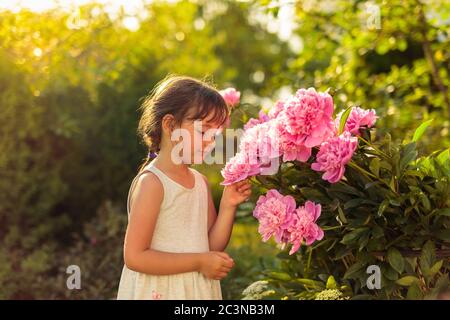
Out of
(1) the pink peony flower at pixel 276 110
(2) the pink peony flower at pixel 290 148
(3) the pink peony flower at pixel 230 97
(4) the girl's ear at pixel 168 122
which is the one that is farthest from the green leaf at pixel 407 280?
(3) the pink peony flower at pixel 230 97

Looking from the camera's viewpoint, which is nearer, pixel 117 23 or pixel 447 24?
pixel 447 24

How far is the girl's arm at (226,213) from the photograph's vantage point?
114 inches

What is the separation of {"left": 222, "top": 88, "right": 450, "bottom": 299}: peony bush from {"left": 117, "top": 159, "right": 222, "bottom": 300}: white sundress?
22 cm

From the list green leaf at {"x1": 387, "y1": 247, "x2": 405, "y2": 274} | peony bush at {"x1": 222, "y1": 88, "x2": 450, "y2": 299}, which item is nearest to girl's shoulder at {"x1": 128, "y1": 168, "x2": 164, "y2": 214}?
peony bush at {"x1": 222, "y1": 88, "x2": 450, "y2": 299}

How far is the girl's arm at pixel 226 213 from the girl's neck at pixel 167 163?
0.67 feet

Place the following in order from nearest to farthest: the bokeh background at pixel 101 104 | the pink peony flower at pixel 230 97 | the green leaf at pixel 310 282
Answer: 1. the green leaf at pixel 310 282
2. the pink peony flower at pixel 230 97
3. the bokeh background at pixel 101 104

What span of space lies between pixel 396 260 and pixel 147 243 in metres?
0.99

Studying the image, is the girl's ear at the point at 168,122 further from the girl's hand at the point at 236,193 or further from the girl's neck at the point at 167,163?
the girl's hand at the point at 236,193

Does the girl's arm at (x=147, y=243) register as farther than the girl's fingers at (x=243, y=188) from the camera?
No

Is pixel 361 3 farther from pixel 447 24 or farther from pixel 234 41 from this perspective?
pixel 234 41

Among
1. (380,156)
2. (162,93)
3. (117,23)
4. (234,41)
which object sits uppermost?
(234,41)

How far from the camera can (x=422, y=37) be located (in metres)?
5.41

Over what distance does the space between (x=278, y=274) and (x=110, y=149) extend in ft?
11.7

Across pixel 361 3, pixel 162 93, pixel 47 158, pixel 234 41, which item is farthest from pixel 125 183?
pixel 234 41
